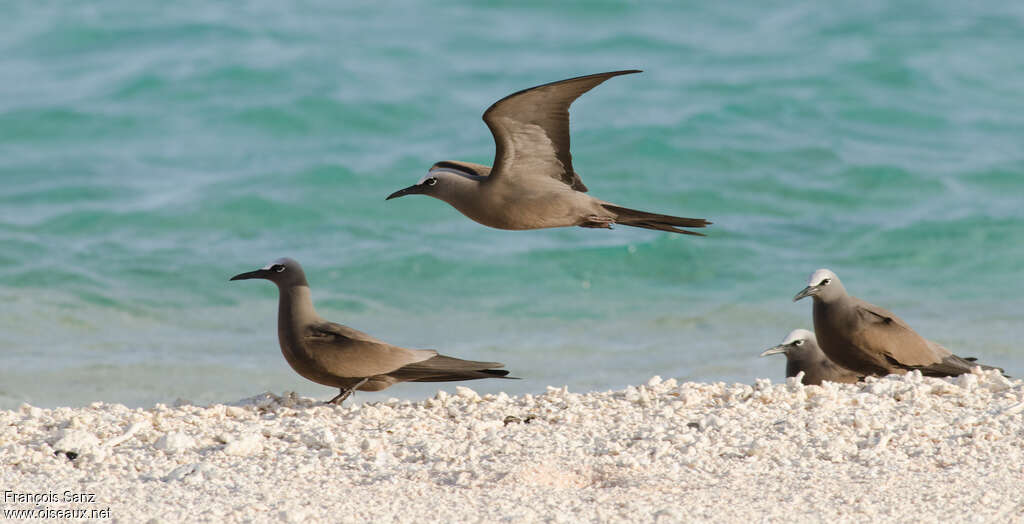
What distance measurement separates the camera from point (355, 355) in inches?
286

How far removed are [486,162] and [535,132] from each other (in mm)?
11754

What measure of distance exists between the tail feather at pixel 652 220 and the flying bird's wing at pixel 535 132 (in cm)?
33

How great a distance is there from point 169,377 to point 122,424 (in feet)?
14.1

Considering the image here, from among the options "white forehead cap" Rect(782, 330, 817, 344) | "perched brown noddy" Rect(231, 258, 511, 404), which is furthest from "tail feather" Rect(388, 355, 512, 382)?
"white forehead cap" Rect(782, 330, 817, 344)

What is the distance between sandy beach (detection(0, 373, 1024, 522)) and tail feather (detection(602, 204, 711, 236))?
1.04m

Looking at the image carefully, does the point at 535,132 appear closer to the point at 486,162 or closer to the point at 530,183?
the point at 530,183

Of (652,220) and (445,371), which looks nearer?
(652,220)

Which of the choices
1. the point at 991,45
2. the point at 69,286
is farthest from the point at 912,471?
the point at 991,45

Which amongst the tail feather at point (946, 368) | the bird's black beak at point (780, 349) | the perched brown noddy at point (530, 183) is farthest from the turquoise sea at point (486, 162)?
the perched brown noddy at point (530, 183)

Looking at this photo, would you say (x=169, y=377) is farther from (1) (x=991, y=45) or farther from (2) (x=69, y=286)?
(1) (x=991, y=45)

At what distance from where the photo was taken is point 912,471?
18.6ft

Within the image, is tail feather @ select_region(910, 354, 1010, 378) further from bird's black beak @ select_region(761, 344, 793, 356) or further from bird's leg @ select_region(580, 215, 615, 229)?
bird's leg @ select_region(580, 215, 615, 229)

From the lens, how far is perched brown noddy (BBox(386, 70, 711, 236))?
656 cm

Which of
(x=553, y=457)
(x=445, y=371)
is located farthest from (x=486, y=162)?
(x=553, y=457)
